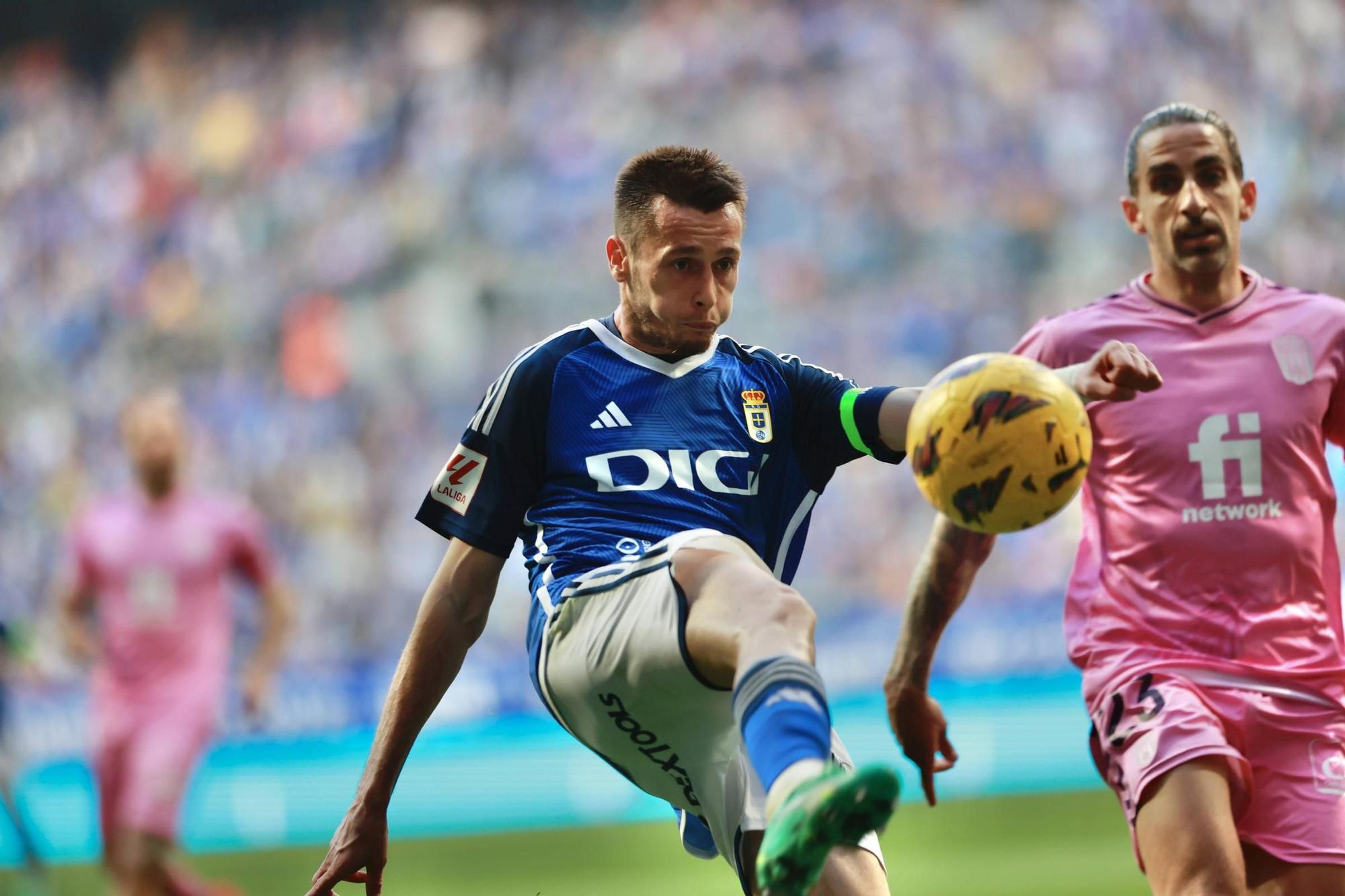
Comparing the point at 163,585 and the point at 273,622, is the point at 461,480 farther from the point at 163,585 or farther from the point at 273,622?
the point at 163,585

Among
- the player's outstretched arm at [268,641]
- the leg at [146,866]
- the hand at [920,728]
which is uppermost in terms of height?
the hand at [920,728]

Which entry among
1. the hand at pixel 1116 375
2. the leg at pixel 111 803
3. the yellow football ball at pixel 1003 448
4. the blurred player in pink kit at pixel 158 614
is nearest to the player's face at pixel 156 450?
the blurred player in pink kit at pixel 158 614

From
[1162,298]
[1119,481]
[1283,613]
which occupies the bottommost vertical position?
[1283,613]

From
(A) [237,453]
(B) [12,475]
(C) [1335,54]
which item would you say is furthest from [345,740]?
(C) [1335,54]

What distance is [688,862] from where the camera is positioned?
957 centimetres

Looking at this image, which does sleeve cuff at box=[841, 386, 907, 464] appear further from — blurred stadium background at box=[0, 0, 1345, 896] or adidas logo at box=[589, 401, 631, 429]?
blurred stadium background at box=[0, 0, 1345, 896]

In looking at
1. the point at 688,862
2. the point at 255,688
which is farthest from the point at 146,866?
the point at 688,862

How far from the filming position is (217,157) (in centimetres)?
1820

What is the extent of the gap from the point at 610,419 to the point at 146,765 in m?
4.82

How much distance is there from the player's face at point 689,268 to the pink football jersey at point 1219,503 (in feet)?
3.57

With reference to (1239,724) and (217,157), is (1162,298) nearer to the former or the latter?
(1239,724)

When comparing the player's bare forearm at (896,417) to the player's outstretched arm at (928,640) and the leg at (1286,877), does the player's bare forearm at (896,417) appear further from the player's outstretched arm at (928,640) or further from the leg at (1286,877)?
the leg at (1286,877)

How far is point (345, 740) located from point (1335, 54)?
12.6m

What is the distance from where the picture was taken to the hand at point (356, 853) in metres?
3.76
